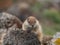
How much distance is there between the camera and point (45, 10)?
1658 cm

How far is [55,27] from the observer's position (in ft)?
44.6

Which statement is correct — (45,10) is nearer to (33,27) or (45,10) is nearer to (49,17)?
(49,17)

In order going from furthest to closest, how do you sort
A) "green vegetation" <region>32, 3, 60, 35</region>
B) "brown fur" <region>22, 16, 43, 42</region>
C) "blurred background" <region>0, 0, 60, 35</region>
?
"blurred background" <region>0, 0, 60, 35</region> < "green vegetation" <region>32, 3, 60, 35</region> < "brown fur" <region>22, 16, 43, 42</region>

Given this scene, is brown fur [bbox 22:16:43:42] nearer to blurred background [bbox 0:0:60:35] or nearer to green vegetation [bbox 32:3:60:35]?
blurred background [bbox 0:0:60:35]

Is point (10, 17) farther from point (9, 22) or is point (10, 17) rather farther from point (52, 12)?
point (52, 12)

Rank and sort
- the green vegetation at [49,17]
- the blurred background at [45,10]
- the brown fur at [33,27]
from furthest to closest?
the blurred background at [45,10], the green vegetation at [49,17], the brown fur at [33,27]

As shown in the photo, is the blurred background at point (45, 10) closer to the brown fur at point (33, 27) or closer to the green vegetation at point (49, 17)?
the green vegetation at point (49, 17)

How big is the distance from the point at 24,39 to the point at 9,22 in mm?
1281

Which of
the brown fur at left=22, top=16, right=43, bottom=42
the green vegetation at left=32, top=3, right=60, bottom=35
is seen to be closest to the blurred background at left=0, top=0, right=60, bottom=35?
the green vegetation at left=32, top=3, right=60, bottom=35

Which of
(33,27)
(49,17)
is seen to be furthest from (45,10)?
(33,27)

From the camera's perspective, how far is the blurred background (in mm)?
14627

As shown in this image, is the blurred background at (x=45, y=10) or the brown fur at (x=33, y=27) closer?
the brown fur at (x=33, y=27)

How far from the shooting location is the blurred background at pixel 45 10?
48.0ft

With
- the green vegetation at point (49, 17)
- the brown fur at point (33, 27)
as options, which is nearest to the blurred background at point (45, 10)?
the green vegetation at point (49, 17)
